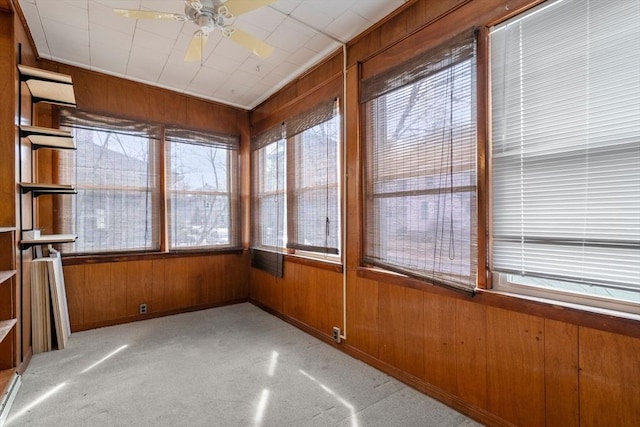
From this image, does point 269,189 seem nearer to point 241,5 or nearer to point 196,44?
point 196,44

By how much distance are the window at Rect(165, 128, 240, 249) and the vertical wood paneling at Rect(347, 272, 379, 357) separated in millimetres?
2291

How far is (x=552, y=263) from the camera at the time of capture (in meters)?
1.69

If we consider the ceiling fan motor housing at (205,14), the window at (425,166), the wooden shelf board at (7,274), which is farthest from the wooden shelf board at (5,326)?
the window at (425,166)

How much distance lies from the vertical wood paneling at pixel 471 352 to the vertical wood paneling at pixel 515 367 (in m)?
0.03

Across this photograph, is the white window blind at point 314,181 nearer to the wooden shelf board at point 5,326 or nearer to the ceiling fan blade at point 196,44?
the ceiling fan blade at point 196,44

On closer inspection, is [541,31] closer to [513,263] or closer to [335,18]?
[513,263]

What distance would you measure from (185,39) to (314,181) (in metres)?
1.77

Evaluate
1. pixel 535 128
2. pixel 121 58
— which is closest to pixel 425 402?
pixel 535 128

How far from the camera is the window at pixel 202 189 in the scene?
13.4 ft

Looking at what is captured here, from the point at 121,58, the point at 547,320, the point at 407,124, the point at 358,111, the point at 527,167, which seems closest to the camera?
the point at 547,320

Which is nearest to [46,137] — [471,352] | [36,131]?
[36,131]

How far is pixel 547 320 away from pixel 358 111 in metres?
2.02

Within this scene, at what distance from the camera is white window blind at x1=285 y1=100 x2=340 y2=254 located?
10.2 feet

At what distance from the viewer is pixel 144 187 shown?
12.7ft
